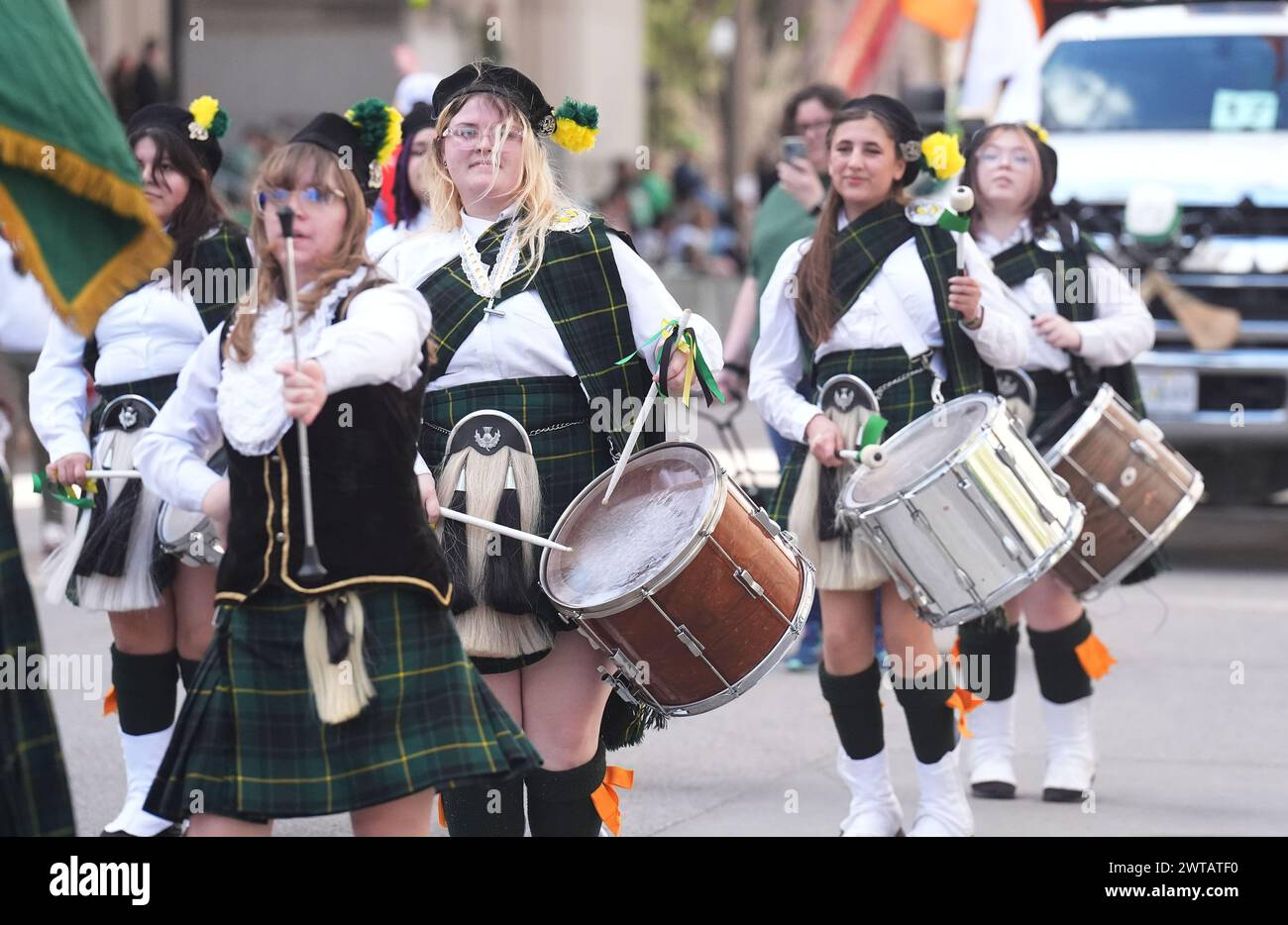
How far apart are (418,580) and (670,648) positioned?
78 centimetres

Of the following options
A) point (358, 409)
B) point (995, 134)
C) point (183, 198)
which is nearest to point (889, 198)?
point (995, 134)

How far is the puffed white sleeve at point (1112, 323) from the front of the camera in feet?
20.5

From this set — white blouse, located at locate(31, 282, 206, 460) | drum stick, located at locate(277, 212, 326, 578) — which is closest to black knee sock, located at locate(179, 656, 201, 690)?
white blouse, located at locate(31, 282, 206, 460)

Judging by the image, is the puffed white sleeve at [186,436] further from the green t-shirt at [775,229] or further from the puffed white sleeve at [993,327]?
the green t-shirt at [775,229]

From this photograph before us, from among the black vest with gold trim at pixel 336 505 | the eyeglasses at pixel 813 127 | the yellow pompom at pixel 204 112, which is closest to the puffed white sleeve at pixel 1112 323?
the eyeglasses at pixel 813 127

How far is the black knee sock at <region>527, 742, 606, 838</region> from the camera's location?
449 cm

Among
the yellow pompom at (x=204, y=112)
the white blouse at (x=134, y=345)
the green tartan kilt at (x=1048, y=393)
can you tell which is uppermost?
the yellow pompom at (x=204, y=112)

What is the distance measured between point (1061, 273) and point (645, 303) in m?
2.20

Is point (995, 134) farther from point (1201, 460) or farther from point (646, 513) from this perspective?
point (1201, 460)

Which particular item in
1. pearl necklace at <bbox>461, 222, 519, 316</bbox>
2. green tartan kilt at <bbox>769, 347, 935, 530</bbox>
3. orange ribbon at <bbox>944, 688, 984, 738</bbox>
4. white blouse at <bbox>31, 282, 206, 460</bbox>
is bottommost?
orange ribbon at <bbox>944, 688, 984, 738</bbox>

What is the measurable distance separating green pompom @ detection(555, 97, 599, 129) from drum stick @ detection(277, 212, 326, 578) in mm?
1240

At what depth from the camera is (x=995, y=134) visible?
633 centimetres

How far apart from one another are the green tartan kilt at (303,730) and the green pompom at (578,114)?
1.45 m

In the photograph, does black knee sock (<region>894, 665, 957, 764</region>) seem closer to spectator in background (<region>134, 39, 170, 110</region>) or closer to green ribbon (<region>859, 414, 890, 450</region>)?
green ribbon (<region>859, 414, 890, 450</region>)
